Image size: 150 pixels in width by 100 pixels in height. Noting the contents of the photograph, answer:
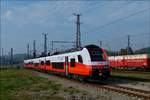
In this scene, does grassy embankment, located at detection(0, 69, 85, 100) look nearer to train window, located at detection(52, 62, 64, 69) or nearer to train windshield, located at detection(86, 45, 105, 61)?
train windshield, located at detection(86, 45, 105, 61)

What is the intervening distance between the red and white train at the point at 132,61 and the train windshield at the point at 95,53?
89.3 feet

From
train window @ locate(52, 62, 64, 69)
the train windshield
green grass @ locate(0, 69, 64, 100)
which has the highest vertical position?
the train windshield

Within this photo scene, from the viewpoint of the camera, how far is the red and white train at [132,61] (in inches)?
2124

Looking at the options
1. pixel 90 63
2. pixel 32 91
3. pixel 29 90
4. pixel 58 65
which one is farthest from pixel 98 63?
pixel 58 65

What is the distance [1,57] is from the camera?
14425 cm

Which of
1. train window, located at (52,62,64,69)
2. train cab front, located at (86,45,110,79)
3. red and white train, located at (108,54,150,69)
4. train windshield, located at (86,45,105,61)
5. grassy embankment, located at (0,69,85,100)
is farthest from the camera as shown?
red and white train, located at (108,54,150,69)

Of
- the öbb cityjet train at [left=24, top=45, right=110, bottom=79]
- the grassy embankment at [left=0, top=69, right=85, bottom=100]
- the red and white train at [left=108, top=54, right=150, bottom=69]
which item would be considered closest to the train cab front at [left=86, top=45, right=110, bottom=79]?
the öbb cityjet train at [left=24, top=45, right=110, bottom=79]

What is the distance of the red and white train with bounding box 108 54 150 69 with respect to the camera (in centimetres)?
5394

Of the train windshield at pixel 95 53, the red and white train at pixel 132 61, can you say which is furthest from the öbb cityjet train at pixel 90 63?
the red and white train at pixel 132 61

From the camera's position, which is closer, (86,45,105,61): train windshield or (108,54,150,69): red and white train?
(86,45,105,61): train windshield

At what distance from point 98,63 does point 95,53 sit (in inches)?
41.2

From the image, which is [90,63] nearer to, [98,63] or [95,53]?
[98,63]

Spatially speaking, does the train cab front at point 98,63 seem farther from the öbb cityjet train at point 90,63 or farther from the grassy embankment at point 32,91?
the grassy embankment at point 32,91

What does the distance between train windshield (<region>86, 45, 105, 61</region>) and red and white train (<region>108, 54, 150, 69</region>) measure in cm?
2722
